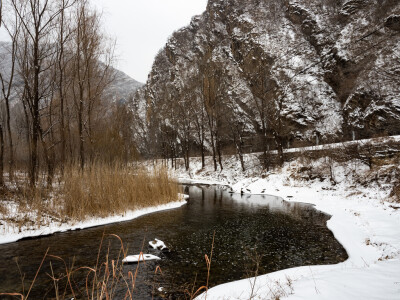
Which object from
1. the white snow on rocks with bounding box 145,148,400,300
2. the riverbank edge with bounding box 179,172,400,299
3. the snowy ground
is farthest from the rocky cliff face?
the riverbank edge with bounding box 179,172,400,299

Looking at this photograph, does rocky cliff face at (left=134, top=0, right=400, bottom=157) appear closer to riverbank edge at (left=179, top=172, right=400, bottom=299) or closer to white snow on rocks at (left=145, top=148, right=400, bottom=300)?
white snow on rocks at (left=145, top=148, right=400, bottom=300)

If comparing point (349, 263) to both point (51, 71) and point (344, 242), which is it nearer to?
point (344, 242)

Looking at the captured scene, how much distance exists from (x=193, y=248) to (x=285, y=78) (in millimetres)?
21898

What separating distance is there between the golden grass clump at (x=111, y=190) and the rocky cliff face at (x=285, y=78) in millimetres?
10549

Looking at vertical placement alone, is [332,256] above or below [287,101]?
below

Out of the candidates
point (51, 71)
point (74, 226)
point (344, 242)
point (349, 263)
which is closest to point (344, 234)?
point (344, 242)

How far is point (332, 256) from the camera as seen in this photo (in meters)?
5.19

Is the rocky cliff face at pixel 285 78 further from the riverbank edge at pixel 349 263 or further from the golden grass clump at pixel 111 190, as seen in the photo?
the golden grass clump at pixel 111 190

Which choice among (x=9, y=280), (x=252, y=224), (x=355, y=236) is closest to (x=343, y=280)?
(x=355, y=236)

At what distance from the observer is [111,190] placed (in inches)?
350

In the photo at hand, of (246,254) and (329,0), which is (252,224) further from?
(329,0)

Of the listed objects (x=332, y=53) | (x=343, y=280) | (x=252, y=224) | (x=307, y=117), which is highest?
(x=332, y=53)

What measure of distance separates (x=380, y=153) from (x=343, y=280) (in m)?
10.5

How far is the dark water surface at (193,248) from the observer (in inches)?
169
